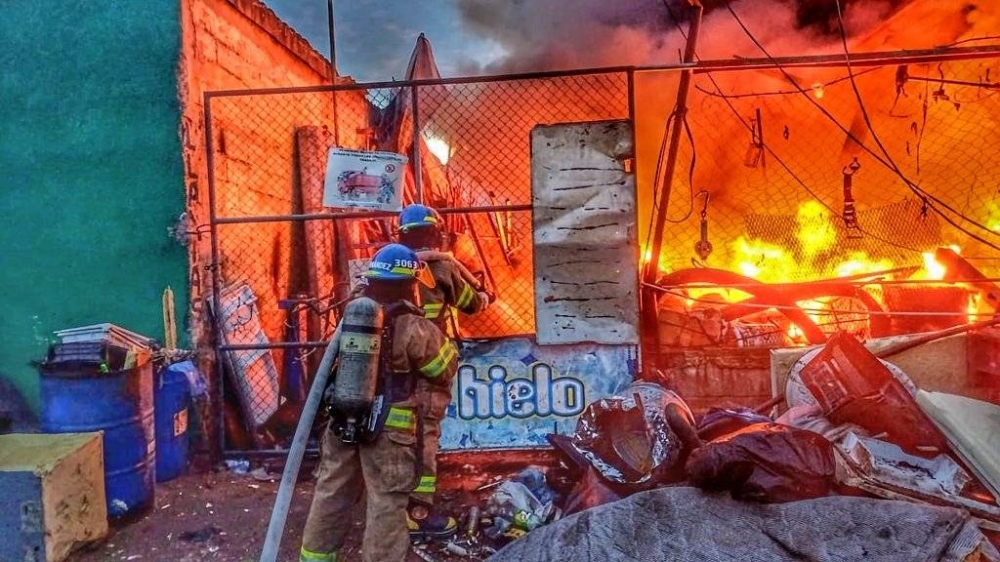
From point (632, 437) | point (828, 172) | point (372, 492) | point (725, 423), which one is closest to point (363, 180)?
point (372, 492)

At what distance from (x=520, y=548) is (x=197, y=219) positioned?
399 centimetres

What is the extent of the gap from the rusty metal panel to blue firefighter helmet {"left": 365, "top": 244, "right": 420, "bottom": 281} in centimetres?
180

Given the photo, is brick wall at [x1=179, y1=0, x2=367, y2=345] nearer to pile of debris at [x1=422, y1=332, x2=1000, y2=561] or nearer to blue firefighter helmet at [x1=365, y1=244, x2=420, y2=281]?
blue firefighter helmet at [x1=365, y1=244, x2=420, y2=281]

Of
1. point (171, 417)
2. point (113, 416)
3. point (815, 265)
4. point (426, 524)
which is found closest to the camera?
point (426, 524)

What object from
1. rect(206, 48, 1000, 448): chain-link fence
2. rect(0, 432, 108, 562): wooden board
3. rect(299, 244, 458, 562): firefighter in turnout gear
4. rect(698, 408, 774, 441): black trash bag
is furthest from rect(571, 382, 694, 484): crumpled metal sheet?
rect(0, 432, 108, 562): wooden board

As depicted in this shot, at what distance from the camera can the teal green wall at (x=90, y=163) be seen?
5.32m

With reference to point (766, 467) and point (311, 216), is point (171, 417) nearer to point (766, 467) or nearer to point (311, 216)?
point (311, 216)

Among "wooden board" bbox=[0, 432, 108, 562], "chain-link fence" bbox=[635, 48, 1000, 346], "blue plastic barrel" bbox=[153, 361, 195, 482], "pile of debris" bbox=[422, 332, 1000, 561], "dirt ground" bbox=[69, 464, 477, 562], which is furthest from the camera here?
"chain-link fence" bbox=[635, 48, 1000, 346]

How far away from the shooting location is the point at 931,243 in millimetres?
10359

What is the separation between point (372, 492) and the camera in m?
3.40

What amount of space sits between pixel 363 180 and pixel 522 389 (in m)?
2.25

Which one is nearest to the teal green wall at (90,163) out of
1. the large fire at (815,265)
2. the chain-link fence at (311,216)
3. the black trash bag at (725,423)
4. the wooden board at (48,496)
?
the chain-link fence at (311,216)

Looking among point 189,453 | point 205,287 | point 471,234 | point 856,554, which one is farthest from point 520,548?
point 471,234

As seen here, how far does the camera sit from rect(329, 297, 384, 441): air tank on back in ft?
10.7
